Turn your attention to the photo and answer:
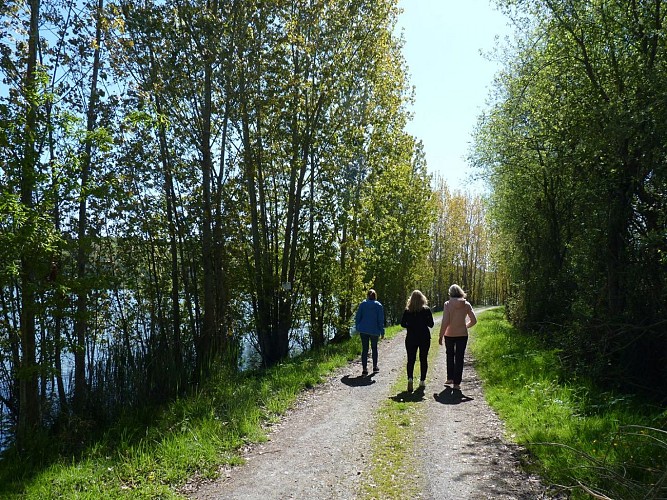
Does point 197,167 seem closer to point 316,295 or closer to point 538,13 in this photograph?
point 316,295

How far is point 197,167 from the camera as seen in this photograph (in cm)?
1318

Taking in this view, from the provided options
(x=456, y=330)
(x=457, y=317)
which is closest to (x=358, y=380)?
(x=456, y=330)

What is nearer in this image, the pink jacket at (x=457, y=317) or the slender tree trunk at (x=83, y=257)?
the slender tree trunk at (x=83, y=257)

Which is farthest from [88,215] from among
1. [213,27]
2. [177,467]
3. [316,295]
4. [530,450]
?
[530,450]

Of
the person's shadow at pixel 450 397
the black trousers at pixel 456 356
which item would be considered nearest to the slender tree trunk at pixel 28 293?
the person's shadow at pixel 450 397

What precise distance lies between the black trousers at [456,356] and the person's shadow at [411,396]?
0.73m

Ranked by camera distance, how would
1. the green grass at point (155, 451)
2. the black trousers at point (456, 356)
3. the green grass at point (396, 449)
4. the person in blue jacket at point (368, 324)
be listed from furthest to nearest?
1. the person in blue jacket at point (368, 324)
2. the black trousers at point (456, 356)
3. the green grass at point (155, 451)
4. the green grass at point (396, 449)

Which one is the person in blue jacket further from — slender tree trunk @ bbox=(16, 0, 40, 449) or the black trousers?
slender tree trunk @ bbox=(16, 0, 40, 449)

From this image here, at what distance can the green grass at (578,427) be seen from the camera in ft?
14.0

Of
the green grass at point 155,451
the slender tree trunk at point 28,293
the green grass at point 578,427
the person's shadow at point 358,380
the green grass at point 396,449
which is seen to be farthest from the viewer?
the person's shadow at point 358,380

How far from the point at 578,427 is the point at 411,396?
3273 millimetres

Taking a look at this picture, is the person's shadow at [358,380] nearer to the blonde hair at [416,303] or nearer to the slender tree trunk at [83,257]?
the blonde hair at [416,303]

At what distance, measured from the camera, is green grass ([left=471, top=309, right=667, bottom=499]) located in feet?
14.0

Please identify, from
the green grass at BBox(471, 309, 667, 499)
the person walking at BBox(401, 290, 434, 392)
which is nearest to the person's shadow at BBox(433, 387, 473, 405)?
the green grass at BBox(471, 309, 667, 499)
